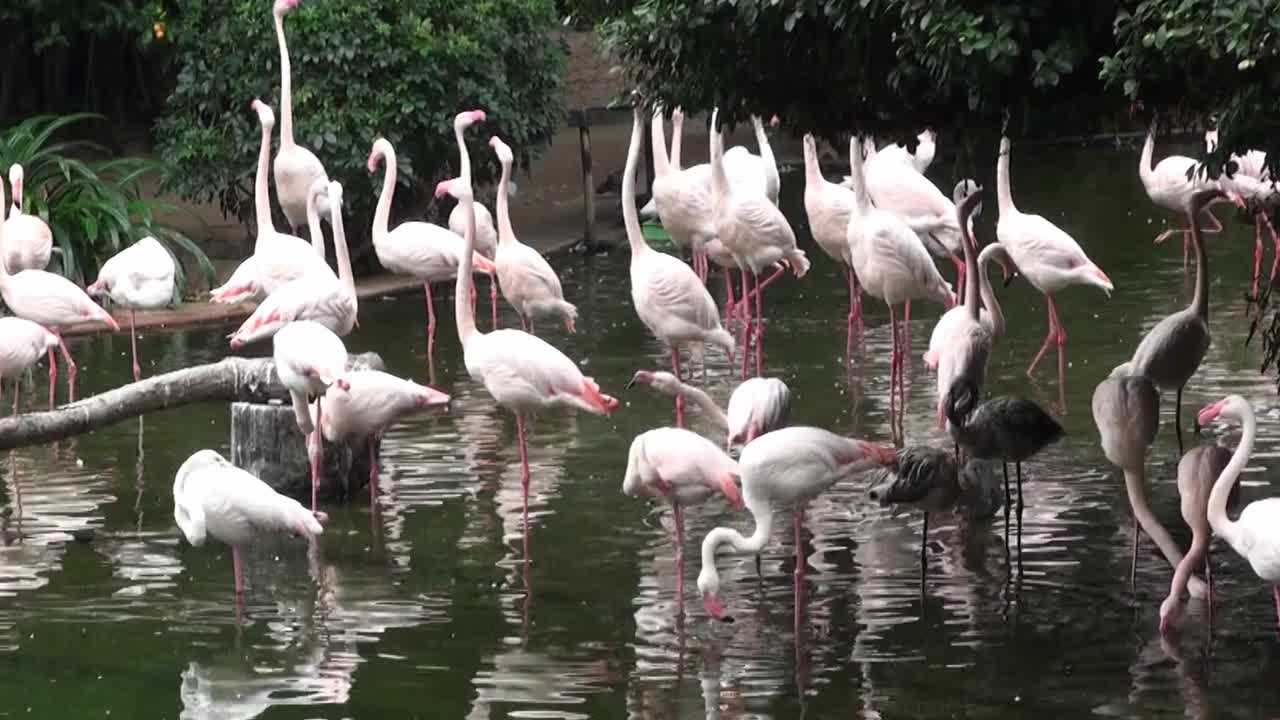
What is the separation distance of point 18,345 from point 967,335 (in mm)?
4687

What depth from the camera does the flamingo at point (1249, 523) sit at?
626cm

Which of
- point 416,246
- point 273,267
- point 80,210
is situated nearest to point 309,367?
point 273,267

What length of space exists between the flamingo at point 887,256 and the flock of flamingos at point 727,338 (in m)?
0.01

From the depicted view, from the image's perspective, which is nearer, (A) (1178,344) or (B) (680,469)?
(B) (680,469)

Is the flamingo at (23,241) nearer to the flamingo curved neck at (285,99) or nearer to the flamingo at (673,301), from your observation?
the flamingo curved neck at (285,99)

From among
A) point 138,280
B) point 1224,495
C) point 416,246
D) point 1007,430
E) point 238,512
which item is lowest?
point 238,512

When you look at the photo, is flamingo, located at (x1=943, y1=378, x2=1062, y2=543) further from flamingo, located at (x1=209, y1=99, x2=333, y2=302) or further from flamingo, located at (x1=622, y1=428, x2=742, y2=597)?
flamingo, located at (x1=209, y1=99, x2=333, y2=302)

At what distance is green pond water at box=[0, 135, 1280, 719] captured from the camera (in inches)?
253

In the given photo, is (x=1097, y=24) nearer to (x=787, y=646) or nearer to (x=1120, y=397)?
(x=1120, y=397)

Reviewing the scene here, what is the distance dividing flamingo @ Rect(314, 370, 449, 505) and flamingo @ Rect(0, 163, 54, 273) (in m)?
4.43

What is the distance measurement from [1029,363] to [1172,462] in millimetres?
2348

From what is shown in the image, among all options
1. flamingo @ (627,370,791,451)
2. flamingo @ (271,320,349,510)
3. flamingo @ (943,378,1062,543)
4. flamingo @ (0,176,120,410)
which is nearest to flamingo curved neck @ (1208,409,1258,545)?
flamingo @ (943,378,1062,543)

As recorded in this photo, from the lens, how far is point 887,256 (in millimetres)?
10688

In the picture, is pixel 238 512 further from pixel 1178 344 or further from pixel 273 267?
pixel 1178 344
